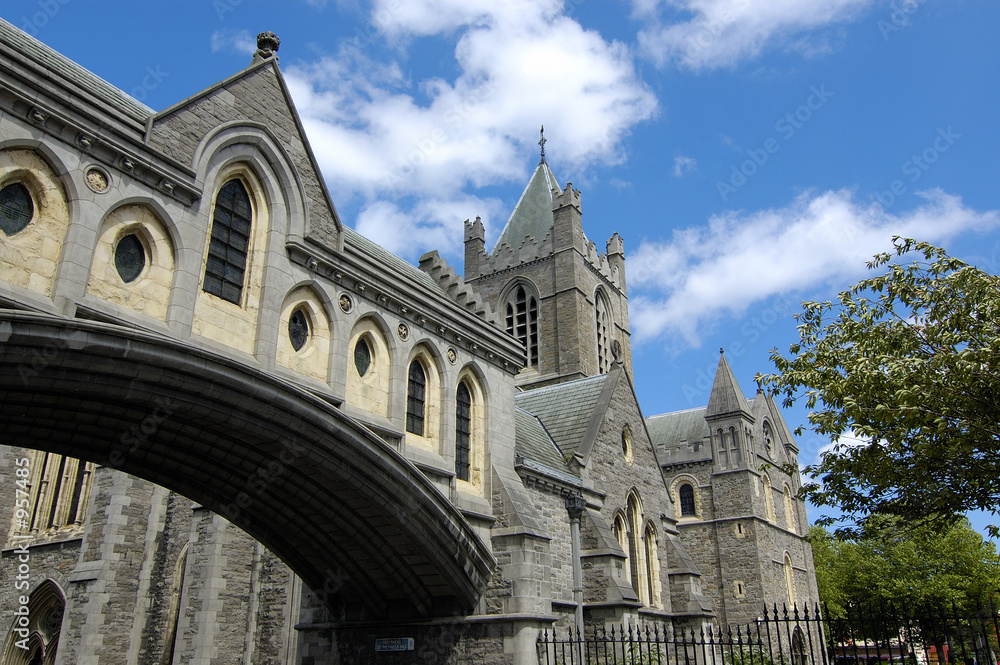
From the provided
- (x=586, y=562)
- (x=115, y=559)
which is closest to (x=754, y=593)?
(x=586, y=562)

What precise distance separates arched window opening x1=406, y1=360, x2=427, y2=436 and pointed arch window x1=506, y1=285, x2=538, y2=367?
28742 mm

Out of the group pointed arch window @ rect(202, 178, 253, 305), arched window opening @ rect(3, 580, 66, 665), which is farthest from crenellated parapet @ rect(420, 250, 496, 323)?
arched window opening @ rect(3, 580, 66, 665)

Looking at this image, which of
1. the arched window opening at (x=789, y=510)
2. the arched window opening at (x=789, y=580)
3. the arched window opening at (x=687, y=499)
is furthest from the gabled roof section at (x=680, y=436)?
the arched window opening at (x=789, y=580)

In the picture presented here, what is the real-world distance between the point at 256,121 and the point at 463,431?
266 inches

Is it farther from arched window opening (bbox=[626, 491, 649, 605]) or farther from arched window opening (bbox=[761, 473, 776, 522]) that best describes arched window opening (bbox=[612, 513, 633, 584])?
arched window opening (bbox=[761, 473, 776, 522])

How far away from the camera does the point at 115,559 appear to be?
66.4 ft

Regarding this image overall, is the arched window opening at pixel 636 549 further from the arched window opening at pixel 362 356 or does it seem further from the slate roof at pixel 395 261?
the arched window opening at pixel 362 356

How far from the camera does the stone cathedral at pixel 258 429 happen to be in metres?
8.84

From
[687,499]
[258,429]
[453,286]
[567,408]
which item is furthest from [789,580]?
[258,429]

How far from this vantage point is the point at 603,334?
149 ft

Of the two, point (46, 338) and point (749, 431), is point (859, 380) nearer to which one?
point (46, 338)

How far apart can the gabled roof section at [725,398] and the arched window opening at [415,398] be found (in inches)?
1157

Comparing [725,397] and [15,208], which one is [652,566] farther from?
[725,397]

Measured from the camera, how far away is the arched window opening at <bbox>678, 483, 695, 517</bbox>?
4016 cm
